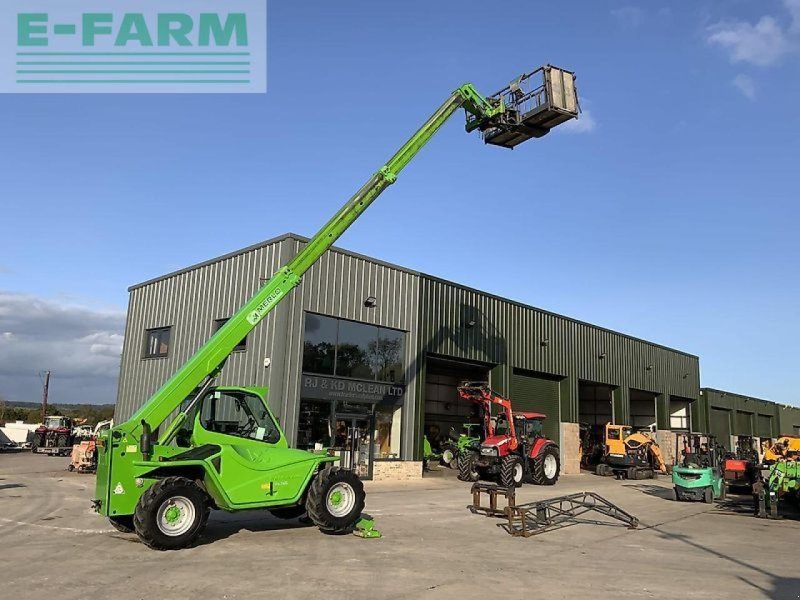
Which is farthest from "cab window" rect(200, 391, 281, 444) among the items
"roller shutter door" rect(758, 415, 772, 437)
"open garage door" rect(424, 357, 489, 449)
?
"roller shutter door" rect(758, 415, 772, 437)

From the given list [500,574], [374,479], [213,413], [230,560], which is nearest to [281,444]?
[213,413]

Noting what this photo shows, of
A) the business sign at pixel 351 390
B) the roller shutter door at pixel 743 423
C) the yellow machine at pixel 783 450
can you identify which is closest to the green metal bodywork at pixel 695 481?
the yellow machine at pixel 783 450

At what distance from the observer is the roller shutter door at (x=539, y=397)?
28.1 metres

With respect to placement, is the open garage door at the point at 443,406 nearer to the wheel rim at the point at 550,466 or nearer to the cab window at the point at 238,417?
the wheel rim at the point at 550,466

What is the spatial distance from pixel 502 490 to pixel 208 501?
5.89 metres

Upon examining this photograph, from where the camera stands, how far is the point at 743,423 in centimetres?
5044

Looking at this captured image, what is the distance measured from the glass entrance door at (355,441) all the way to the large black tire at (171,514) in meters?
11.3

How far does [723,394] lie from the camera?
47.0 meters

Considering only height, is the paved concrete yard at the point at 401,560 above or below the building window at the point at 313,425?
below

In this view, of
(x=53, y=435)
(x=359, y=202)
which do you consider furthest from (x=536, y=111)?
(x=53, y=435)

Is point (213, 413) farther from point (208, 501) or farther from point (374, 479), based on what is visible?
point (374, 479)

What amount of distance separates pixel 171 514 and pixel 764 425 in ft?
193

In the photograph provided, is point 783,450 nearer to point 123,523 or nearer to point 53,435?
point 123,523

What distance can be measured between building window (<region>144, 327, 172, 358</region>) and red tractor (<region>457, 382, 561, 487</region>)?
11.4m
